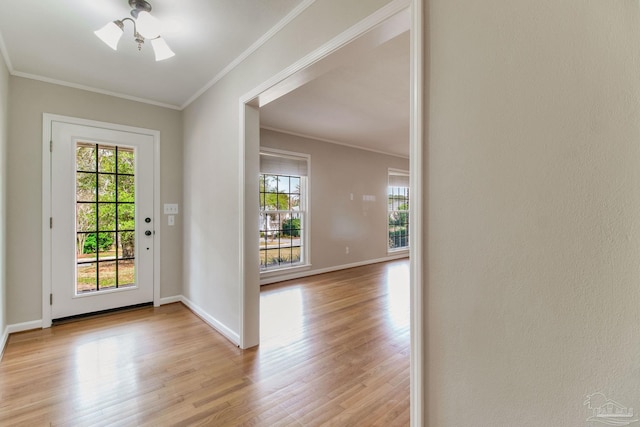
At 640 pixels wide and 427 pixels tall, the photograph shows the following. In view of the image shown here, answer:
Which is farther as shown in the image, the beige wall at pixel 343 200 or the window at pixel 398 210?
the window at pixel 398 210

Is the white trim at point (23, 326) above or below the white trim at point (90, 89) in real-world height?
below

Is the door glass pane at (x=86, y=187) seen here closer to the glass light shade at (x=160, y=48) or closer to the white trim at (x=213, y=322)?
the white trim at (x=213, y=322)

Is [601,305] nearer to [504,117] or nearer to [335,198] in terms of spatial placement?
[504,117]

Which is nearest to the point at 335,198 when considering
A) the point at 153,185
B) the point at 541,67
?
the point at 153,185

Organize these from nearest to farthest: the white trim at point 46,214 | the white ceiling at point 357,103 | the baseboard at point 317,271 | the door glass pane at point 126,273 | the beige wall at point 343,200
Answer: the white ceiling at point 357,103 < the white trim at point 46,214 < the door glass pane at point 126,273 < the baseboard at point 317,271 < the beige wall at point 343,200

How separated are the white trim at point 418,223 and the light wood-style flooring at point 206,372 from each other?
1.91 ft

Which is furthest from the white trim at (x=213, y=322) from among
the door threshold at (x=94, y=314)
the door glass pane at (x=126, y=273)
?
the door glass pane at (x=126, y=273)

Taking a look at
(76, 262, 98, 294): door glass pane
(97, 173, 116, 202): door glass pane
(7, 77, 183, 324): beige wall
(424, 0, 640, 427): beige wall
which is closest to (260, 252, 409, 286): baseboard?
(76, 262, 98, 294): door glass pane

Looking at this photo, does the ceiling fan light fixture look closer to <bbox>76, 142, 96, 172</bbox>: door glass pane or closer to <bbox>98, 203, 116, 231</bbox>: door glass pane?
<bbox>76, 142, 96, 172</bbox>: door glass pane

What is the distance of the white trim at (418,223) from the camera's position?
1264mm

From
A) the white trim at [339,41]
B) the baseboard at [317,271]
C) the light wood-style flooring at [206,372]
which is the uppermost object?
the white trim at [339,41]

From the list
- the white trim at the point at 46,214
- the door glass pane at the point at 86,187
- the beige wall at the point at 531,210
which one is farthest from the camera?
the door glass pane at the point at 86,187

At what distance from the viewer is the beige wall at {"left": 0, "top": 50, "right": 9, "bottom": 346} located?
2.49 m

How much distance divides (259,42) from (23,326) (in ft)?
11.8
